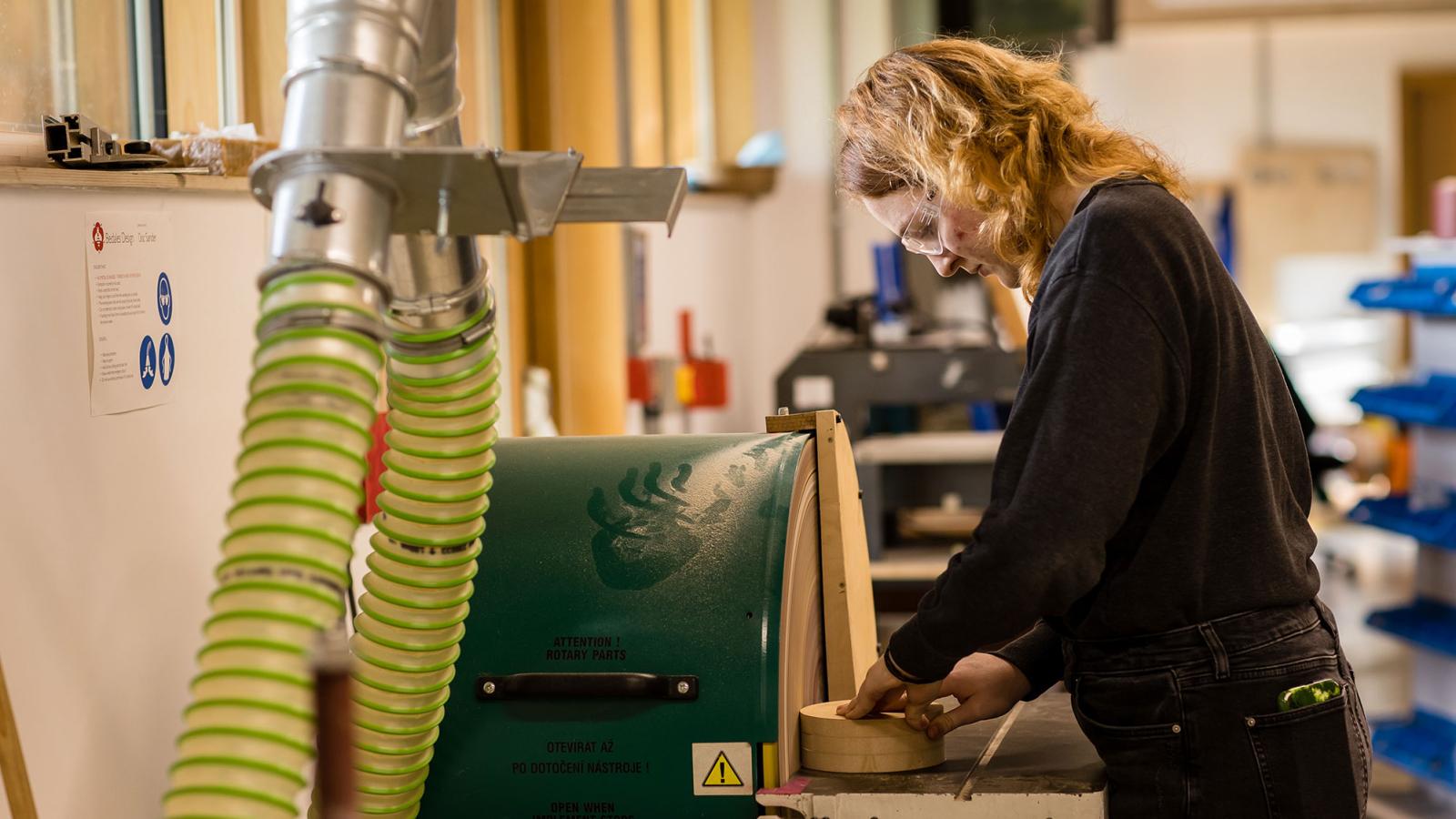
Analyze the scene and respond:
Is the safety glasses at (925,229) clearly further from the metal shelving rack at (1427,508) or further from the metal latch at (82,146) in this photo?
the metal shelving rack at (1427,508)

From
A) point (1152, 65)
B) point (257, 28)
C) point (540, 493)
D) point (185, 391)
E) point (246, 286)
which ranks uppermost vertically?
point (1152, 65)

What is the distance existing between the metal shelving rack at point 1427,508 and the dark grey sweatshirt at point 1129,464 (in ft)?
7.45

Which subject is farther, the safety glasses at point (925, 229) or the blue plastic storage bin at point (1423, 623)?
the blue plastic storage bin at point (1423, 623)

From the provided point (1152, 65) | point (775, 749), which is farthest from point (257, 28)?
point (1152, 65)

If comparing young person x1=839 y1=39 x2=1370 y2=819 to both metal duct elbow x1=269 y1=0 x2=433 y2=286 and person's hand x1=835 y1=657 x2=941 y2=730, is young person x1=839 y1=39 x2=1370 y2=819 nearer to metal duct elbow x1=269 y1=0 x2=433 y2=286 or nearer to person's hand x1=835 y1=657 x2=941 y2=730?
person's hand x1=835 y1=657 x2=941 y2=730

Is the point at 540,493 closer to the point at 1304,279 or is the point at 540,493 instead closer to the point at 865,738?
the point at 865,738

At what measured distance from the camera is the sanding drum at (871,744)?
4.34ft

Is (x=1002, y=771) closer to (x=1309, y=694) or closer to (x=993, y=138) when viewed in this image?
(x=1309, y=694)

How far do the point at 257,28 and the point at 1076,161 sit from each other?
1.20 metres

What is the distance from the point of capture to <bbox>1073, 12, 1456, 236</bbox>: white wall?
7.52 metres

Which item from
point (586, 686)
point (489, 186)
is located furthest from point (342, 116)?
point (586, 686)

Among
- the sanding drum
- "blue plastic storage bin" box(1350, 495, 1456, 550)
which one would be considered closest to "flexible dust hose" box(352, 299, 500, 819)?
the sanding drum

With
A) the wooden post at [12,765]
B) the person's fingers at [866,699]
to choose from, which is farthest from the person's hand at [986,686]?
the wooden post at [12,765]

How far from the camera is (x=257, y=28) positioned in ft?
6.50
